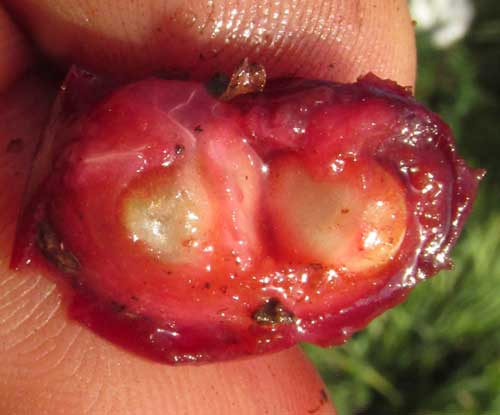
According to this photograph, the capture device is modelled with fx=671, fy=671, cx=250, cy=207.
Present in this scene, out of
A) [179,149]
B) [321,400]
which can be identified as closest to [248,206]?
[179,149]

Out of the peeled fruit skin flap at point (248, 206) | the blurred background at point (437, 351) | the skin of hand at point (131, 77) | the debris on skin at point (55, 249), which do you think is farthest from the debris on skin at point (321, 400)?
the blurred background at point (437, 351)

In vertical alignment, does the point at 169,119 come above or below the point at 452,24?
above

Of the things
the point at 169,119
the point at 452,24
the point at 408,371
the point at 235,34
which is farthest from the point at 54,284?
the point at 452,24

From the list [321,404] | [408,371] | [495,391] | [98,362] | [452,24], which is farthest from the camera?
[452,24]

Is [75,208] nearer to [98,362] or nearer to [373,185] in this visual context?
[98,362]

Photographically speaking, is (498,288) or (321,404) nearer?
(321,404)

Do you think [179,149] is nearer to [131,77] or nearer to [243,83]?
[243,83]
